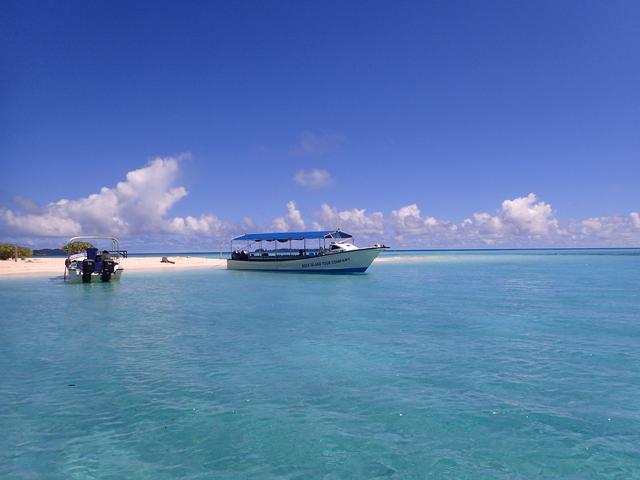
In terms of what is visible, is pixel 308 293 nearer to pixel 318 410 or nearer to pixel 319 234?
pixel 319 234

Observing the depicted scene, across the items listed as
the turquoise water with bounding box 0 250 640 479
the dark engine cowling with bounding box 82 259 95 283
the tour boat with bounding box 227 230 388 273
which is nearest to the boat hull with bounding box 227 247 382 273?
the tour boat with bounding box 227 230 388 273

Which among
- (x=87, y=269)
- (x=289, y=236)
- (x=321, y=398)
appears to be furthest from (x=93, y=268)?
(x=321, y=398)

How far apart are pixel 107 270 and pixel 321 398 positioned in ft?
123

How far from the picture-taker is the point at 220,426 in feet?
26.6

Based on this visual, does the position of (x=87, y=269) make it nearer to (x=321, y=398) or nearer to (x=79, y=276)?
(x=79, y=276)

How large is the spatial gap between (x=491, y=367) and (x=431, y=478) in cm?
641

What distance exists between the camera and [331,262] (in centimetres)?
4888

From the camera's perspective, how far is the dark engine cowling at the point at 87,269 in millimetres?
40000

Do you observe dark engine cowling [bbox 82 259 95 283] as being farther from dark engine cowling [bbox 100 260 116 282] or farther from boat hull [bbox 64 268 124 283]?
boat hull [bbox 64 268 124 283]

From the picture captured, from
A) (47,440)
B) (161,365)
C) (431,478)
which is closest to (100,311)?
(161,365)

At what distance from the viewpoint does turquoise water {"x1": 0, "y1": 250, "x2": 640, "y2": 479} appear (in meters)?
6.79

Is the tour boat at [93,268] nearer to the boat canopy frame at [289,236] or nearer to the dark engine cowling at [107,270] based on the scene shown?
the dark engine cowling at [107,270]

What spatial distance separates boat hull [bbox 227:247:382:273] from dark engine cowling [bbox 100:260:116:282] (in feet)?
61.3

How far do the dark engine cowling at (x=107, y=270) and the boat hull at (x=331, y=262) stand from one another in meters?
18.7
